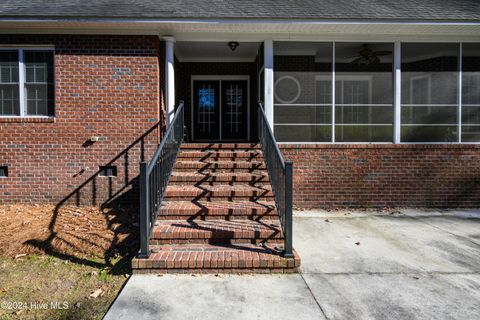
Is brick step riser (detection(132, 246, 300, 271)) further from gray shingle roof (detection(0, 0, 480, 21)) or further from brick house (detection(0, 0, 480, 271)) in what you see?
gray shingle roof (detection(0, 0, 480, 21))

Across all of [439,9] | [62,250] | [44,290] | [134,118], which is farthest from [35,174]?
[439,9]

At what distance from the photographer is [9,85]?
6914 mm

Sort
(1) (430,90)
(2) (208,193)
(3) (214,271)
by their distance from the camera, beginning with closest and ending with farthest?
(3) (214,271) < (2) (208,193) < (1) (430,90)

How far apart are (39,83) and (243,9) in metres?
4.38

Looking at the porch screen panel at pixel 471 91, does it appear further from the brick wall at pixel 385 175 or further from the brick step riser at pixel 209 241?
the brick step riser at pixel 209 241

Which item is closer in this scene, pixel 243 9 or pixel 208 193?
pixel 208 193

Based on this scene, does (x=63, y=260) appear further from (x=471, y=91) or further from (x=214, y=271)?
(x=471, y=91)

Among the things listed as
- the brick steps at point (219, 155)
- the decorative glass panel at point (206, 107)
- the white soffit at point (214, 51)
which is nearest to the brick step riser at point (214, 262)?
the brick steps at point (219, 155)

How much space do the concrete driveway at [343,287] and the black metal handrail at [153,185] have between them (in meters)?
0.55

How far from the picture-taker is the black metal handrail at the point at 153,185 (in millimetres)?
4008

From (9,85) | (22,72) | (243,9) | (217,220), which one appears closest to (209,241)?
(217,220)

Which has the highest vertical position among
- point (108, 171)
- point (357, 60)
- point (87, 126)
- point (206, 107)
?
point (357, 60)

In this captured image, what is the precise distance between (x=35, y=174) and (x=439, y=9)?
352 inches

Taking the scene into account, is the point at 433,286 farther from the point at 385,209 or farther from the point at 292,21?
the point at 292,21
